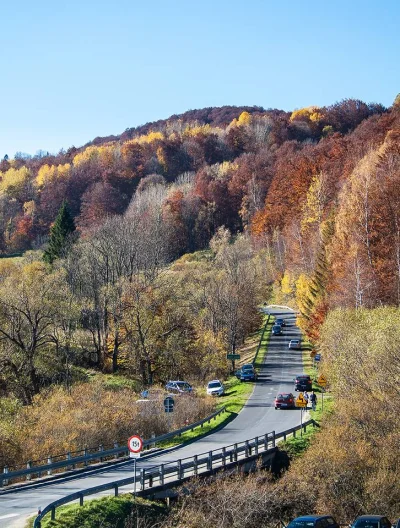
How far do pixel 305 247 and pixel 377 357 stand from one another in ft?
168

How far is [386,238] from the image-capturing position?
5788 cm

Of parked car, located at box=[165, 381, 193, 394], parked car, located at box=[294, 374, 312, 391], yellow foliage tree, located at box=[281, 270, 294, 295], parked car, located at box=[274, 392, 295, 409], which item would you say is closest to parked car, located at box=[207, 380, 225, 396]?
parked car, located at box=[165, 381, 193, 394]

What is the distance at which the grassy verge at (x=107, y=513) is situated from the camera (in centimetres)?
2123

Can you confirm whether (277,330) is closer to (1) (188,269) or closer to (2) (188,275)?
(2) (188,275)

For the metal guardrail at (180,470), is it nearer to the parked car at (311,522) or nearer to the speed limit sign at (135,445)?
the speed limit sign at (135,445)

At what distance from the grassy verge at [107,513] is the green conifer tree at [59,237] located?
2424 inches

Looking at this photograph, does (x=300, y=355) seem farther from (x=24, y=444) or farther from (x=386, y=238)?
(x=24, y=444)

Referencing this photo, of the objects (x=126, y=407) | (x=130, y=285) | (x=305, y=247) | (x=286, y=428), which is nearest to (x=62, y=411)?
(x=126, y=407)

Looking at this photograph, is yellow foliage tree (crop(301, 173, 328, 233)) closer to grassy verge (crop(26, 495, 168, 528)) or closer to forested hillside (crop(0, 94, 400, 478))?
forested hillside (crop(0, 94, 400, 478))

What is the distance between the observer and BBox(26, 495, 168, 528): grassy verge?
69.7ft

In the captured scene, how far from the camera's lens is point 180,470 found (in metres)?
26.8

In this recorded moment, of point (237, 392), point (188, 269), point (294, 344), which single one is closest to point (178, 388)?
→ point (237, 392)

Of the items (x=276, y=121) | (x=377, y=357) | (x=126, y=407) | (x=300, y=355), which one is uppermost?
(x=276, y=121)

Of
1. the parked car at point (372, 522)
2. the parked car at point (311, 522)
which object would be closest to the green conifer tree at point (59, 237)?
the parked car at point (311, 522)
